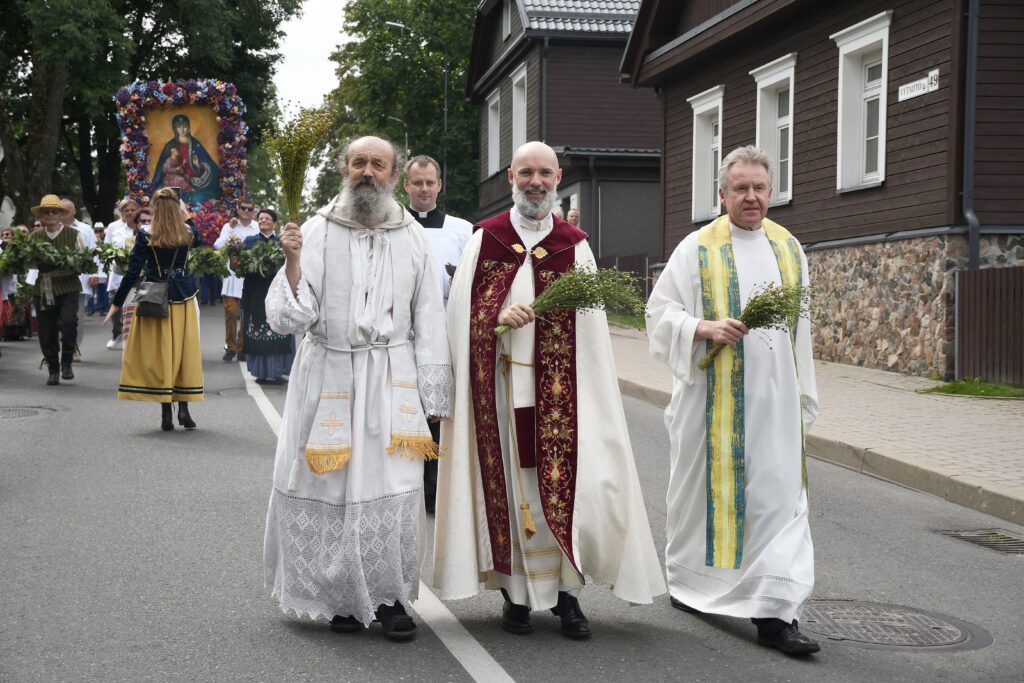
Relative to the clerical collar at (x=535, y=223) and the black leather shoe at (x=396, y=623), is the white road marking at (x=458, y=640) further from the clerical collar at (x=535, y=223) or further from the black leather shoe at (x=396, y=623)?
the clerical collar at (x=535, y=223)

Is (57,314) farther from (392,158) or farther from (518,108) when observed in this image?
(518,108)

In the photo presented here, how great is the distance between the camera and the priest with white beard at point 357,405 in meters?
5.27

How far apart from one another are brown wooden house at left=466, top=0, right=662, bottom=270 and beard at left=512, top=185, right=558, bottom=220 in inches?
1044

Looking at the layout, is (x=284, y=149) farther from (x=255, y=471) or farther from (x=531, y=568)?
(x=255, y=471)

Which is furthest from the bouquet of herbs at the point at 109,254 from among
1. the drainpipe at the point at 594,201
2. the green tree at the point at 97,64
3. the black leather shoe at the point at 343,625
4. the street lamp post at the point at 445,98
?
the street lamp post at the point at 445,98

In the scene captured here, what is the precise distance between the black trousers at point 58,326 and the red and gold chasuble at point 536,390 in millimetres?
10645

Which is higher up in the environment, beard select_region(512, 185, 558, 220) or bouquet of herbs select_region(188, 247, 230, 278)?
bouquet of herbs select_region(188, 247, 230, 278)

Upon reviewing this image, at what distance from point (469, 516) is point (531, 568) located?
34 centimetres

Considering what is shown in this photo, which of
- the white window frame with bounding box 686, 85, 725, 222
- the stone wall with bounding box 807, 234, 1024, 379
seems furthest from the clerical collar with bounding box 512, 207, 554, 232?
the white window frame with bounding box 686, 85, 725, 222

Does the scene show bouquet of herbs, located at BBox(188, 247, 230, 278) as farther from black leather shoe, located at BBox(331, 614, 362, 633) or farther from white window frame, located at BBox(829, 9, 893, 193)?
black leather shoe, located at BBox(331, 614, 362, 633)

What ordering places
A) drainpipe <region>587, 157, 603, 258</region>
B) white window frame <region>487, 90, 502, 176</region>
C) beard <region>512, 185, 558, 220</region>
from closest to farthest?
beard <region>512, 185, 558, 220</region> < drainpipe <region>587, 157, 603, 258</region> < white window frame <region>487, 90, 502, 176</region>

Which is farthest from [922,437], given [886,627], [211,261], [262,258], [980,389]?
[211,261]

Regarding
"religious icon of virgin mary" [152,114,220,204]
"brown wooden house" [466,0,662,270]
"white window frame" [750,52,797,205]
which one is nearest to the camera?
"white window frame" [750,52,797,205]

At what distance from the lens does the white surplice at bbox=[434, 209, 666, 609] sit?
5426mm
